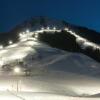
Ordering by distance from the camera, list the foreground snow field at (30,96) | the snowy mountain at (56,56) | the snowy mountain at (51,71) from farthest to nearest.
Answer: the snowy mountain at (56,56), the snowy mountain at (51,71), the foreground snow field at (30,96)

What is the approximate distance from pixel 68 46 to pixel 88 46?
2.77m

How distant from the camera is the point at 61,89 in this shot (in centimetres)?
2623

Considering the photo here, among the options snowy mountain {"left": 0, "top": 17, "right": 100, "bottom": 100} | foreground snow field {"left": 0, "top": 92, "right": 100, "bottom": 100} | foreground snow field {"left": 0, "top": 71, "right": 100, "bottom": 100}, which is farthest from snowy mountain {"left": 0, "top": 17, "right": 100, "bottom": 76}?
foreground snow field {"left": 0, "top": 92, "right": 100, "bottom": 100}

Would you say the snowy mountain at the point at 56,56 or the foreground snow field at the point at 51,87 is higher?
the snowy mountain at the point at 56,56

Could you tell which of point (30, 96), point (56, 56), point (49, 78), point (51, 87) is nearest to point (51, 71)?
point (49, 78)

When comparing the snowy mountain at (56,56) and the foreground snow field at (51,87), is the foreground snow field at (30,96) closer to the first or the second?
the foreground snow field at (51,87)

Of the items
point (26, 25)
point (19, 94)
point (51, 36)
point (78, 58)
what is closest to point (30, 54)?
point (78, 58)

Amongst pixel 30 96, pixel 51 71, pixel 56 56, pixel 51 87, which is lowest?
pixel 30 96

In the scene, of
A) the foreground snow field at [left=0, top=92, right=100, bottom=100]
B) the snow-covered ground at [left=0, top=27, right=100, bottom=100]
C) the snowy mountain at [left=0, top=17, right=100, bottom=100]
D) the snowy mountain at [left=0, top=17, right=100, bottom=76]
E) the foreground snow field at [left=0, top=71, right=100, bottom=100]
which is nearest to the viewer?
the foreground snow field at [left=0, top=92, right=100, bottom=100]

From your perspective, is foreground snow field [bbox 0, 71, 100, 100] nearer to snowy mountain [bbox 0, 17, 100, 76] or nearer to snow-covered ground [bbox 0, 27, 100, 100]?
snow-covered ground [bbox 0, 27, 100, 100]

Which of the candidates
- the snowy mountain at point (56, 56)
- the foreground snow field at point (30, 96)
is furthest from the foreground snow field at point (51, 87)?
the snowy mountain at point (56, 56)

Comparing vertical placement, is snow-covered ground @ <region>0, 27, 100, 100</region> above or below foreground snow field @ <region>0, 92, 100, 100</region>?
above

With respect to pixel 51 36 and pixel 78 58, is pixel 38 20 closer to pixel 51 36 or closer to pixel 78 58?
pixel 51 36

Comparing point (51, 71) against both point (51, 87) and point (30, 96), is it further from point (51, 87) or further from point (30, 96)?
point (30, 96)
